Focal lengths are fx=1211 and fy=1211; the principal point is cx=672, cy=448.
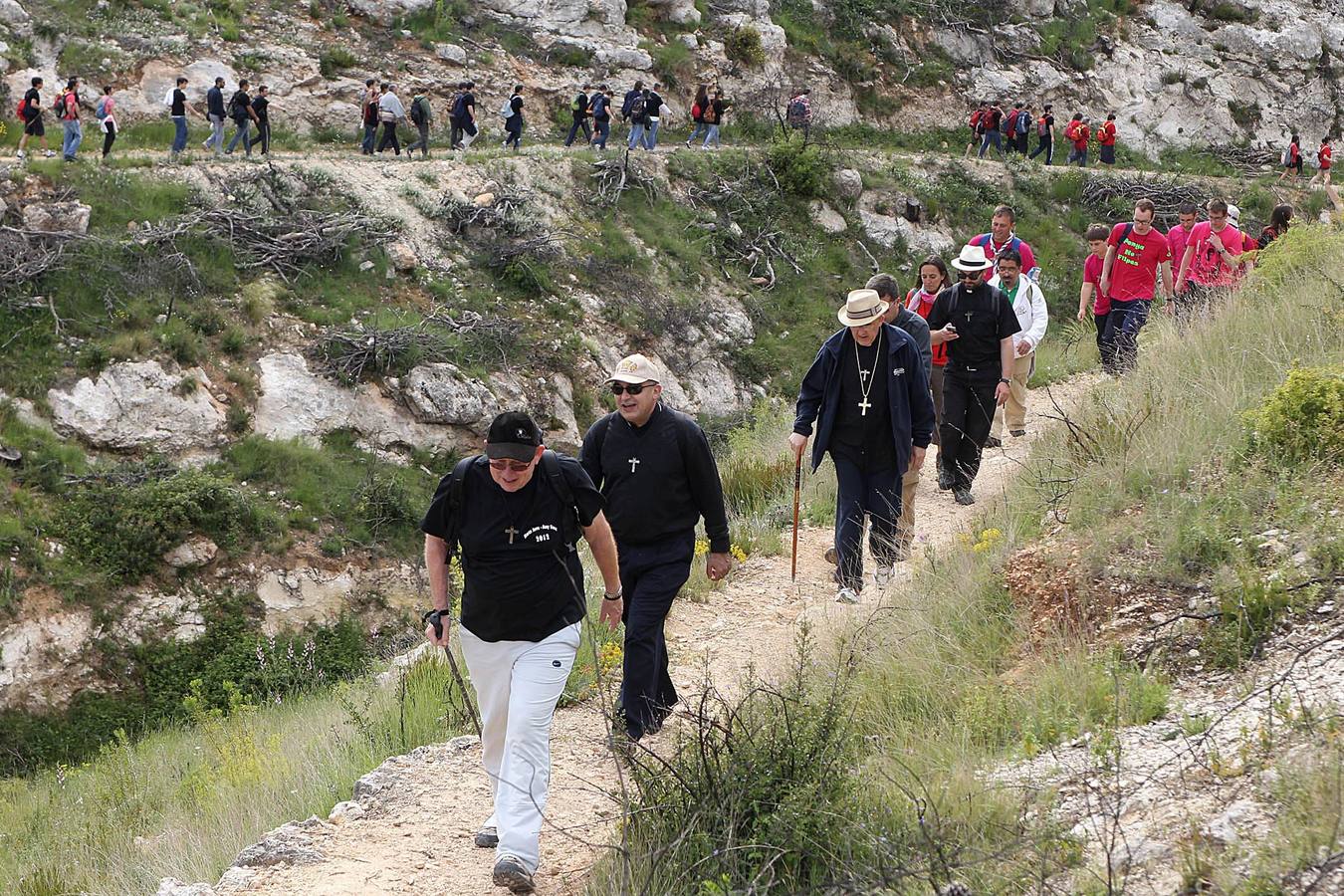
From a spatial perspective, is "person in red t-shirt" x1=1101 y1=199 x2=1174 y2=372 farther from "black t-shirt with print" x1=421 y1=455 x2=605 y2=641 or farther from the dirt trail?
"black t-shirt with print" x1=421 y1=455 x2=605 y2=641

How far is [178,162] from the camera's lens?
2058 centimetres

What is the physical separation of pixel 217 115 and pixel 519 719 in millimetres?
19715

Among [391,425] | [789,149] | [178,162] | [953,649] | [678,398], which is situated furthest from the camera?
[789,149]

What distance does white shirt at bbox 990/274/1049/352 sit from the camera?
394 inches

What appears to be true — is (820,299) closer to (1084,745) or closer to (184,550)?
(184,550)

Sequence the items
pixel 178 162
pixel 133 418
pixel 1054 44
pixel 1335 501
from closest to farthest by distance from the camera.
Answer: pixel 1335 501, pixel 133 418, pixel 178 162, pixel 1054 44

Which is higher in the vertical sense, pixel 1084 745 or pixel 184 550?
pixel 1084 745

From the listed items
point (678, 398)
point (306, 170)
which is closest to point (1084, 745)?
point (678, 398)

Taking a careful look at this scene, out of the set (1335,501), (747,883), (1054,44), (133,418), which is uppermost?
(1054,44)

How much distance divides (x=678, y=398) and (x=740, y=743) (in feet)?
58.3

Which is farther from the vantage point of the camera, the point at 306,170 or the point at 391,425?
the point at 306,170

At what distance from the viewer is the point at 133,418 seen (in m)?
16.2

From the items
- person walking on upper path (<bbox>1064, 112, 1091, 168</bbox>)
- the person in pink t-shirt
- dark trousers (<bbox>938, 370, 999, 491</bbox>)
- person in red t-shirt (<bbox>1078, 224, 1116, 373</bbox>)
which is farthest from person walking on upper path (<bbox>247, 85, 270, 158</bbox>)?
person walking on upper path (<bbox>1064, 112, 1091, 168</bbox>)

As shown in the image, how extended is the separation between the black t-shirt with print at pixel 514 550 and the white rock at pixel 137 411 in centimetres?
1268
